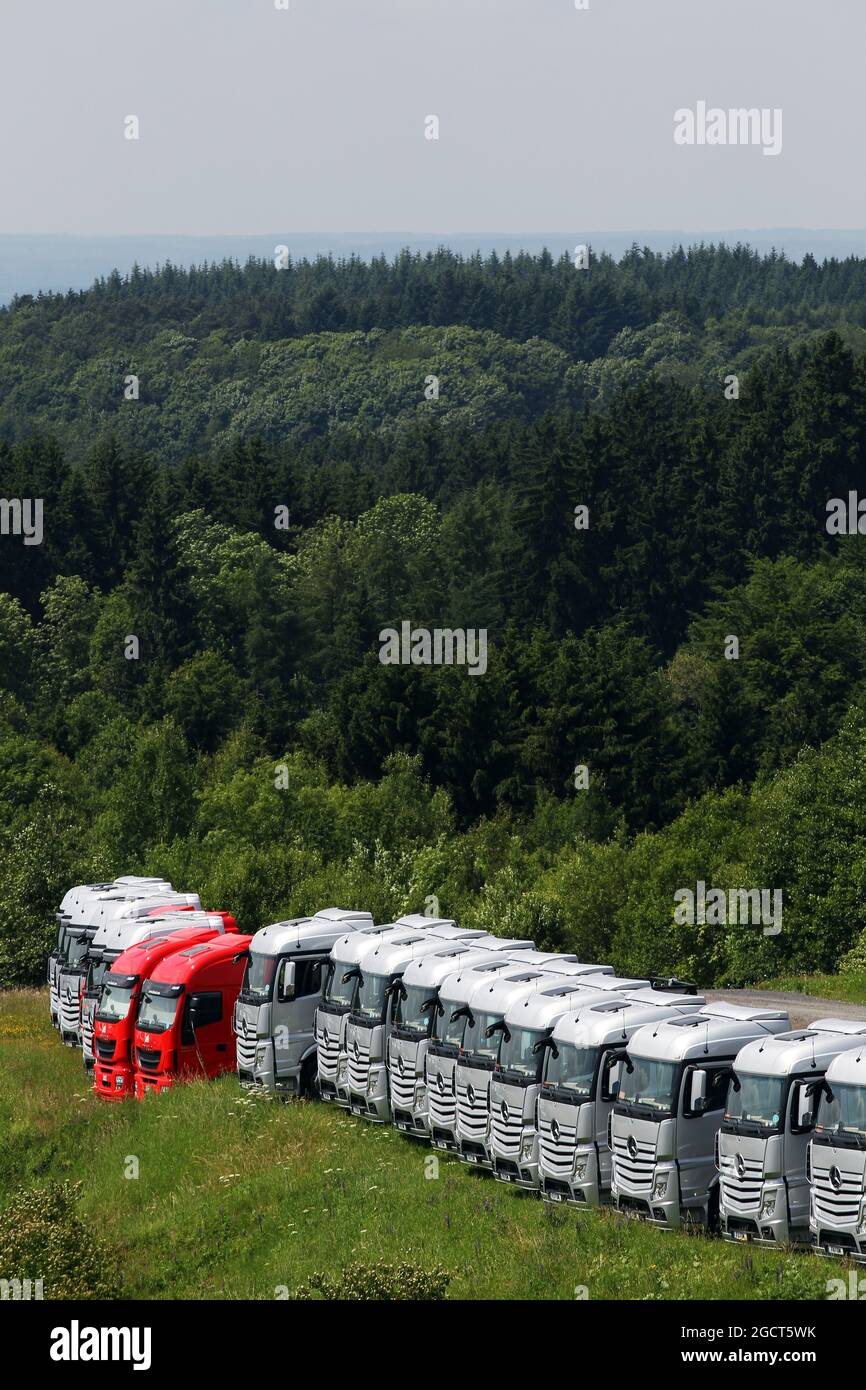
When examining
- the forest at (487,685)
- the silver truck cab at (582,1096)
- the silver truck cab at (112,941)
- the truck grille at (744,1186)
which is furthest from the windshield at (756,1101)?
the forest at (487,685)

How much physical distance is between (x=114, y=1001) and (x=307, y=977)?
215 inches

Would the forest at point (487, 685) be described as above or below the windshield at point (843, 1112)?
below

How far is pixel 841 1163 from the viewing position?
2434 cm

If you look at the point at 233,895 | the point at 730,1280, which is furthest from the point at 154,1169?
the point at 233,895

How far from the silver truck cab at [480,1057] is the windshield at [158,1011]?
364 inches

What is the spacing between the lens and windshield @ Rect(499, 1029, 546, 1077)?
96.6 ft

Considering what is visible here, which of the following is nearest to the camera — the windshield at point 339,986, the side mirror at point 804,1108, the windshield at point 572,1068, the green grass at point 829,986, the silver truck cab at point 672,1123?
the side mirror at point 804,1108

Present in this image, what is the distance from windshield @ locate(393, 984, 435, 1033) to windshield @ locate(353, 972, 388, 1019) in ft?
2.62

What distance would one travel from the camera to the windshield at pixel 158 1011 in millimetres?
38750

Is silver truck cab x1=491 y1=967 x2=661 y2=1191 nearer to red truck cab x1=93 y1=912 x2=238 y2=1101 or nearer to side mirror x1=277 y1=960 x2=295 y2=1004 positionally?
side mirror x1=277 y1=960 x2=295 y2=1004

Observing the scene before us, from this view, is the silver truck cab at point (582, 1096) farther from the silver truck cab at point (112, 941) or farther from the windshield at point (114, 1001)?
the silver truck cab at point (112, 941)

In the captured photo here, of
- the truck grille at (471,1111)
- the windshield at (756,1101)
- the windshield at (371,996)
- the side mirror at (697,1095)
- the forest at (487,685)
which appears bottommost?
the forest at (487,685)

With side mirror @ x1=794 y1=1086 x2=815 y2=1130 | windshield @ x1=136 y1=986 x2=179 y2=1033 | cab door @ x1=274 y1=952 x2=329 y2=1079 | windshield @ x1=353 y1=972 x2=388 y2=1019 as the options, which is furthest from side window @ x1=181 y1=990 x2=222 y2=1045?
side mirror @ x1=794 y1=1086 x2=815 y2=1130
